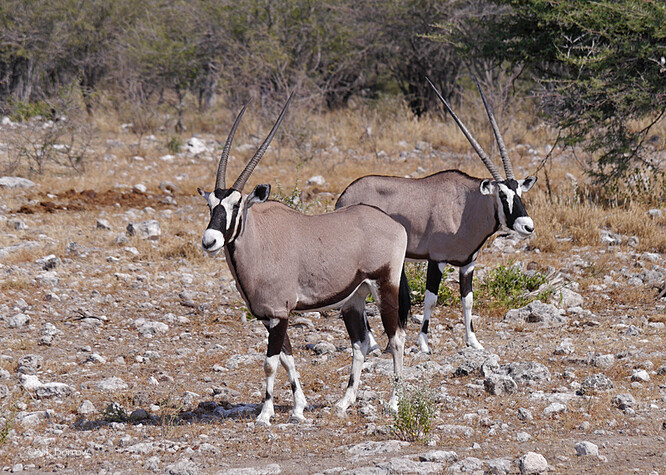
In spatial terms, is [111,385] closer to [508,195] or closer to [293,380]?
[293,380]

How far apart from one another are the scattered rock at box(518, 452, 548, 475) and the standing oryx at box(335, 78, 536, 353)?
3001 mm

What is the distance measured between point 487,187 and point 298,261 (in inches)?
97.5

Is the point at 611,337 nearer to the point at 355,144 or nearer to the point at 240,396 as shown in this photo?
the point at 240,396

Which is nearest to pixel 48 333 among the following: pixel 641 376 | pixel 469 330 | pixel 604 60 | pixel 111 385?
pixel 111 385

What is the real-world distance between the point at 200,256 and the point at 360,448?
5.74 meters

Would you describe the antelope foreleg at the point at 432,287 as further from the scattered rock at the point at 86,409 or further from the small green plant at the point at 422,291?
the scattered rock at the point at 86,409

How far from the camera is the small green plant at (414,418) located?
5059 mm

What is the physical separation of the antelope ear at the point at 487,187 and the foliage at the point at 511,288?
1541mm

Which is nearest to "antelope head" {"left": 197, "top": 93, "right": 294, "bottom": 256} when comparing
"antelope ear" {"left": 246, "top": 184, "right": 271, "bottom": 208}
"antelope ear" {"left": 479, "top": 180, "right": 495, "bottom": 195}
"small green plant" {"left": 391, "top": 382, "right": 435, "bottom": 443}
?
"antelope ear" {"left": 246, "top": 184, "right": 271, "bottom": 208}

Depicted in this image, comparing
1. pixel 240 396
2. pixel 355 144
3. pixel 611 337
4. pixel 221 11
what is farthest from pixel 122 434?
pixel 221 11

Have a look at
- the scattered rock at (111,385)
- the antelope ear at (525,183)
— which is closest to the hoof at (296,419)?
the scattered rock at (111,385)

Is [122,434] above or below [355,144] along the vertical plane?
below

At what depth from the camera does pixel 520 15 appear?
13.2m

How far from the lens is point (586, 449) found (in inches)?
182
